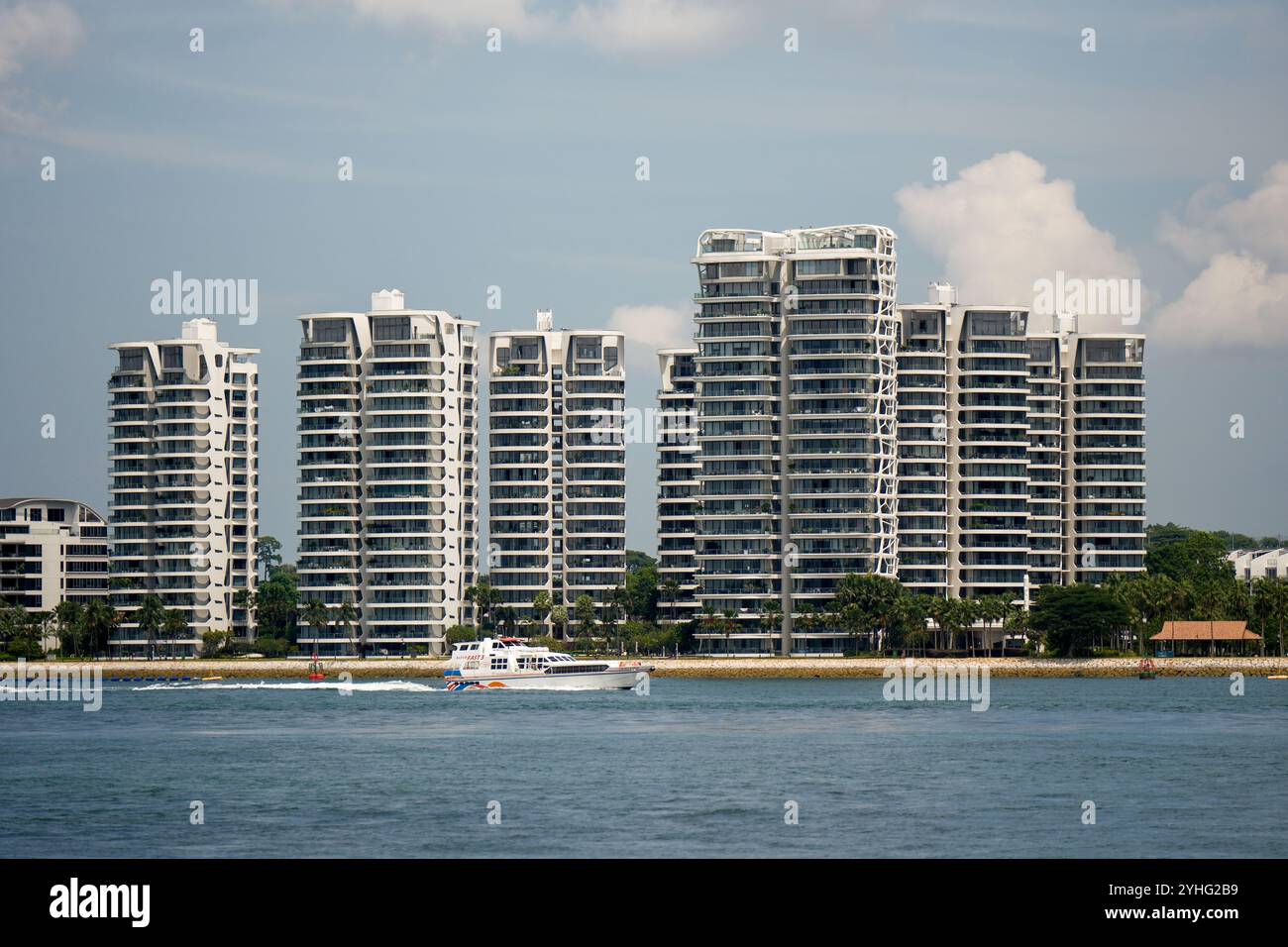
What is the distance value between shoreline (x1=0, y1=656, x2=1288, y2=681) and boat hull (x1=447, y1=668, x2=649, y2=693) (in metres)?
22.5

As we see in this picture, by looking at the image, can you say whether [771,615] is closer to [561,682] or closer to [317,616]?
[561,682]

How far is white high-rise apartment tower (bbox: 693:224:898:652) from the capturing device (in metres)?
183

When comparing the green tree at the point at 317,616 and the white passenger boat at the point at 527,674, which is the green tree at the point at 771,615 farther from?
the green tree at the point at 317,616

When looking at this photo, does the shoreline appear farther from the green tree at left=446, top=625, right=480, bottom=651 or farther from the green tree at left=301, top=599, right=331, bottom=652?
the green tree at left=301, top=599, right=331, bottom=652

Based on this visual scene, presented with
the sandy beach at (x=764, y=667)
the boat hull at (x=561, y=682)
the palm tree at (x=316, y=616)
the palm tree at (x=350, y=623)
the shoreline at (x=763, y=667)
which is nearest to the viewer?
the boat hull at (x=561, y=682)

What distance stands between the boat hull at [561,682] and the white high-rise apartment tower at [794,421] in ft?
122

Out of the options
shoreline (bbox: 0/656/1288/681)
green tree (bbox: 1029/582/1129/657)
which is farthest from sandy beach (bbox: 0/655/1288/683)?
green tree (bbox: 1029/582/1129/657)

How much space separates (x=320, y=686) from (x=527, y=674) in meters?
20.5

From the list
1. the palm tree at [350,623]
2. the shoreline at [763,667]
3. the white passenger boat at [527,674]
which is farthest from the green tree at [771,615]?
the palm tree at [350,623]

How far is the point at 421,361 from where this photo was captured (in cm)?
19688

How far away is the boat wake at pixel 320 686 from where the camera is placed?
6033 inches
